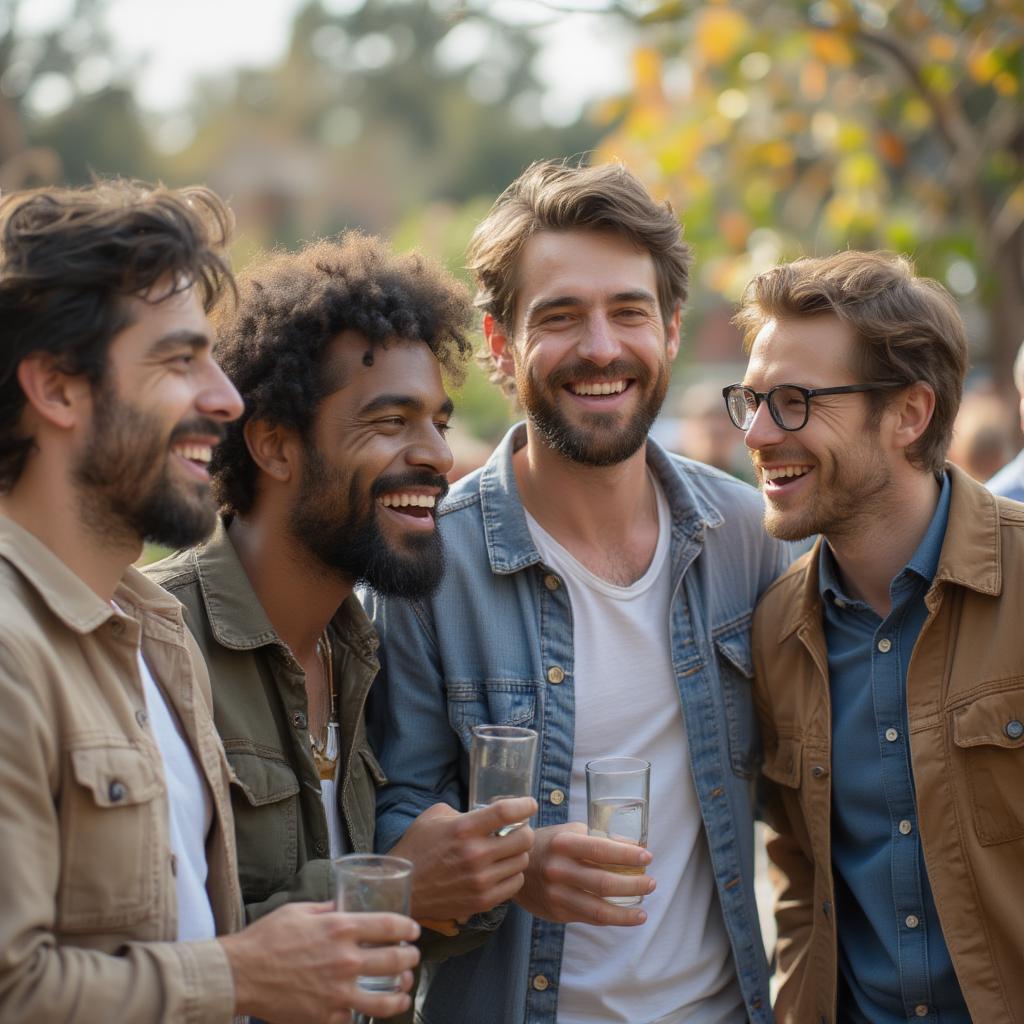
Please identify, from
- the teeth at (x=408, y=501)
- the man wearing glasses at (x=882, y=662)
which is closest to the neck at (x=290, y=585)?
the teeth at (x=408, y=501)

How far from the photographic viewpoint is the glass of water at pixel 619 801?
3.00 metres

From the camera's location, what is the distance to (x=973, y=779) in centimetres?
336

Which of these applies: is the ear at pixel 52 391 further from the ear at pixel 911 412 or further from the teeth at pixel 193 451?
the ear at pixel 911 412

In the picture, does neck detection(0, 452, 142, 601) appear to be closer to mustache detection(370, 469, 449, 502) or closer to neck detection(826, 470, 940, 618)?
mustache detection(370, 469, 449, 502)

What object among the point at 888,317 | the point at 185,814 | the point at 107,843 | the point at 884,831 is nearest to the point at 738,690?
the point at 884,831

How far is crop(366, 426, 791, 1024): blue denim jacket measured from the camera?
3584mm

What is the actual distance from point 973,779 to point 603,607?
1.07m

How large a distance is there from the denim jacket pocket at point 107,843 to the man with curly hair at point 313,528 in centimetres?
66

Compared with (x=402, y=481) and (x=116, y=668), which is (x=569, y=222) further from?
(x=116, y=668)

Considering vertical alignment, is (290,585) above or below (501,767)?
above

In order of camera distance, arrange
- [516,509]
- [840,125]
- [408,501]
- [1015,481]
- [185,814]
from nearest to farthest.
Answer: [185,814], [408,501], [516,509], [1015,481], [840,125]

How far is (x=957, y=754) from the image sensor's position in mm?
3375

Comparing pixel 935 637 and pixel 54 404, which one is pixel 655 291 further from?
pixel 54 404

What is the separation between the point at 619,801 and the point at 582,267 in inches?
64.5
